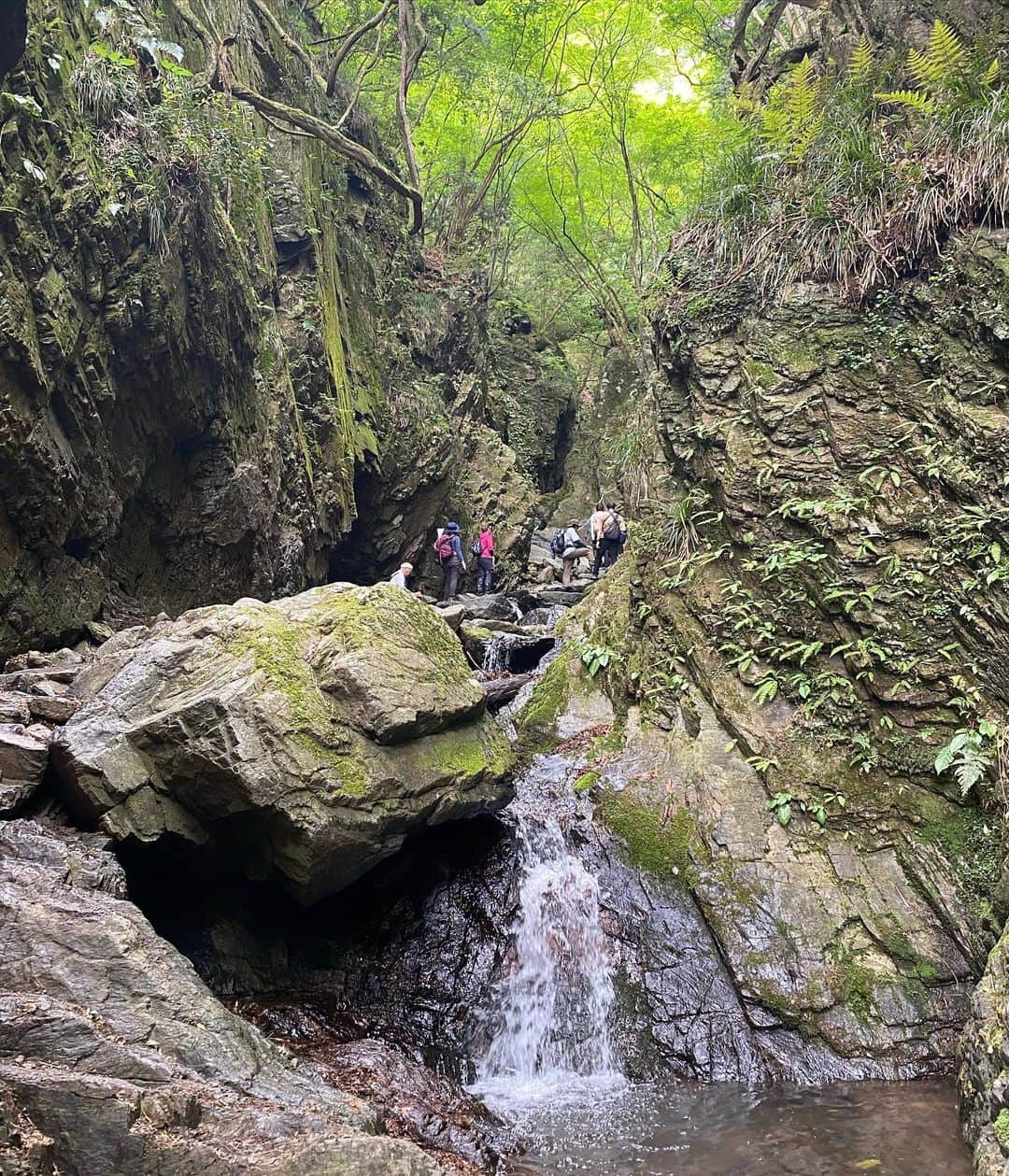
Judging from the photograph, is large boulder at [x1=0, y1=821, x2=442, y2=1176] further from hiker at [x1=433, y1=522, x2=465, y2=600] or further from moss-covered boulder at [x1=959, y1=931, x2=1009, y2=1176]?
hiker at [x1=433, y1=522, x2=465, y2=600]

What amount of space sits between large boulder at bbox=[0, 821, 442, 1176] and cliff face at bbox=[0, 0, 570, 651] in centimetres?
484

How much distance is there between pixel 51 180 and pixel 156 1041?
27.5ft

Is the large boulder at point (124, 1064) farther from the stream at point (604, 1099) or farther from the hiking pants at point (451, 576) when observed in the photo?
the hiking pants at point (451, 576)

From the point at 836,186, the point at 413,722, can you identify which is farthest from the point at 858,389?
the point at 413,722

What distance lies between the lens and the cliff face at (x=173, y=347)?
26.9ft

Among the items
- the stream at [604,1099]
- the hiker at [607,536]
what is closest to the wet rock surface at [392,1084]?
the stream at [604,1099]

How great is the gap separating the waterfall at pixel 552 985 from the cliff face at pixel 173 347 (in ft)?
19.3

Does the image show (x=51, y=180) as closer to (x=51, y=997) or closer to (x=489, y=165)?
(x=51, y=997)

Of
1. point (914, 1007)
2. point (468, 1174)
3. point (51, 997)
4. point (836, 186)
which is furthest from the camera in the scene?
point (836, 186)

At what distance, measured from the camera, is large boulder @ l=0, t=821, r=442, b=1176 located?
9.63ft

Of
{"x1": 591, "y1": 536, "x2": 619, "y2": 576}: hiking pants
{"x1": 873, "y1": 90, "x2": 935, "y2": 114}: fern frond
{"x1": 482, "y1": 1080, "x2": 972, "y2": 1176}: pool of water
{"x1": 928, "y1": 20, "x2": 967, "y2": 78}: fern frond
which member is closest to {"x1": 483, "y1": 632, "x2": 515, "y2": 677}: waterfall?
{"x1": 591, "y1": 536, "x2": 619, "y2": 576}: hiking pants

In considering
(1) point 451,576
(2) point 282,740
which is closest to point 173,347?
(2) point 282,740

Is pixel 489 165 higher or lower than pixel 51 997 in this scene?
higher

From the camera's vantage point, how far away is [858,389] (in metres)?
8.66
